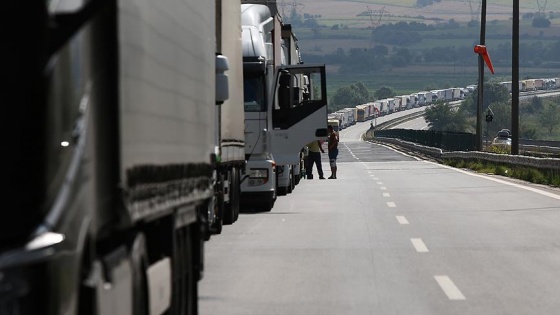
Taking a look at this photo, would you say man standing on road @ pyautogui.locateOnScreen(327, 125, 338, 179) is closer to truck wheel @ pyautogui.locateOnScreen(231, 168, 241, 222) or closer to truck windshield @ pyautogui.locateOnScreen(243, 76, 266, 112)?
truck windshield @ pyautogui.locateOnScreen(243, 76, 266, 112)

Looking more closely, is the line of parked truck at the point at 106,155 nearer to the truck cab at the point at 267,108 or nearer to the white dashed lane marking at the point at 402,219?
the white dashed lane marking at the point at 402,219

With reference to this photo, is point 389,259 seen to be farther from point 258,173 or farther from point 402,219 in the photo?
point 258,173

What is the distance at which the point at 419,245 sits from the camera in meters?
14.9

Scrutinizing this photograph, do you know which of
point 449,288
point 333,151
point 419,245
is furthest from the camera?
point 333,151

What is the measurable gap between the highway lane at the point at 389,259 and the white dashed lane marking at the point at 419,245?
0.04ft

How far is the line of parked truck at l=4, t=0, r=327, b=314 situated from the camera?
394 centimetres

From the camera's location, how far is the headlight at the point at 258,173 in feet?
69.7

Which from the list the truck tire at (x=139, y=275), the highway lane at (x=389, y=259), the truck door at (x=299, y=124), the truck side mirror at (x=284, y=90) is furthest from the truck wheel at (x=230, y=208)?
the truck tire at (x=139, y=275)

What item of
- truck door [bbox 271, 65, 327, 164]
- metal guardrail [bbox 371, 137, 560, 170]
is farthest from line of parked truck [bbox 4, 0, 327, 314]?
metal guardrail [bbox 371, 137, 560, 170]

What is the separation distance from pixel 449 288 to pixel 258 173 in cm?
1057

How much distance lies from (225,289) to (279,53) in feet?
47.6

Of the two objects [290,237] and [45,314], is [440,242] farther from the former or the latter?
[45,314]

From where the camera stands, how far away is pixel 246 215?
20.5 meters

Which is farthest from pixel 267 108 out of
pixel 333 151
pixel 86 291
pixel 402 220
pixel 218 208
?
pixel 86 291
